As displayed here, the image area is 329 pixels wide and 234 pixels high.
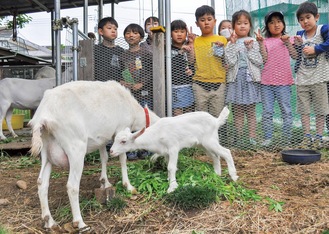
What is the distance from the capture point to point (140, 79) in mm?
5078

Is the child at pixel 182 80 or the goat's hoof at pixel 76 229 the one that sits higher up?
the child at pixel 182 80

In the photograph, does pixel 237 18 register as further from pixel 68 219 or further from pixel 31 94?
pixel 31 94

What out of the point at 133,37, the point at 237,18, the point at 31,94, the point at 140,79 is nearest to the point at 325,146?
the point at 237,18

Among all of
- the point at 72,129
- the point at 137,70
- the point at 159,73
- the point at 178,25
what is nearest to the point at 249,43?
the point at 178,25

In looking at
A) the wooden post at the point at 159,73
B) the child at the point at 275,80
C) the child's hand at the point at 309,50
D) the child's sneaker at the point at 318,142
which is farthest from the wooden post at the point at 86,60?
the child's sneaker at the point at 318,142

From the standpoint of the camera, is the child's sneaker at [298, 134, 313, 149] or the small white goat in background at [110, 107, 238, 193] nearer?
the small white goat in background at [110, 107, 238, 193]

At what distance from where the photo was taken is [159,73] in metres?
4.98

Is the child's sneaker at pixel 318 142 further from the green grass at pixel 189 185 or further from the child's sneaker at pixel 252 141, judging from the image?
the green grass at pixel 189 185

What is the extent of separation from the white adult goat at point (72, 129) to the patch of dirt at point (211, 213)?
28 cm

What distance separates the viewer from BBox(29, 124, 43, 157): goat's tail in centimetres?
276

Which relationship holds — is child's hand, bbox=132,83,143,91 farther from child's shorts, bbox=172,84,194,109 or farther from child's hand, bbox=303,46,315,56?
child's hand, bbox=303,46,315,56

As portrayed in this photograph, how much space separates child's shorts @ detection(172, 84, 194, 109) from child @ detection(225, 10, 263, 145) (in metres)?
0.56

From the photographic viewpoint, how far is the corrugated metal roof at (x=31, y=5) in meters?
9.45

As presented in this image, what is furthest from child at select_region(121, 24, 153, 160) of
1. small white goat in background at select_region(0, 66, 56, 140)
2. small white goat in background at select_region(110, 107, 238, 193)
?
small white goat in background at select_region(0, 66, 56, 140)
